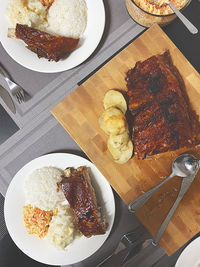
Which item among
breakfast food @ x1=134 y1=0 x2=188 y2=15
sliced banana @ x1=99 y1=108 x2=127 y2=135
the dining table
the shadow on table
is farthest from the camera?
the shadow on table

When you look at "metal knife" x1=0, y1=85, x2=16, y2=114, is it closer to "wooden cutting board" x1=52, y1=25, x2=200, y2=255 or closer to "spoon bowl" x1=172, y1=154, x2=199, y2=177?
"wooden cutting board" x1=52, y1=25, x2=200, y2=255

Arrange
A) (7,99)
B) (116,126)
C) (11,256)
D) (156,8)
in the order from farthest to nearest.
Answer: (11,256) → (7,99) → (156,8) → (116,126)

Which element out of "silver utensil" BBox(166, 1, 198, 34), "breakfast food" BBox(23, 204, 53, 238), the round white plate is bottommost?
the round white plate

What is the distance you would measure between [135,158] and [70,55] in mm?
492

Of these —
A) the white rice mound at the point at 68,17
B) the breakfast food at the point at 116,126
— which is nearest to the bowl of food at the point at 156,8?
the white rice mound at the point at 68,17

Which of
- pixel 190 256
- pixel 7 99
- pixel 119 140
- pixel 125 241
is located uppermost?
pixel 7 99

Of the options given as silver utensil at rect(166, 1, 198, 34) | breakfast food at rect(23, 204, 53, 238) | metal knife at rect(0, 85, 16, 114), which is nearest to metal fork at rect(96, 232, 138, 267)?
breakfast food at rect(23, 204, 53, 238)

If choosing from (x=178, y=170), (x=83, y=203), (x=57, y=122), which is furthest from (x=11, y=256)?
(x=178, y=170)

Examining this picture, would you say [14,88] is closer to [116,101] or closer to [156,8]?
[116,101]

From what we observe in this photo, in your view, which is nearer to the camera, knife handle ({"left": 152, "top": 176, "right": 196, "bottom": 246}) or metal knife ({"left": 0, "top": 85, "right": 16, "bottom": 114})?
knife handle ({"left": 152, "top": 176, "right": 196, "bottom": 246})

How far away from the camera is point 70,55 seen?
4.40 feet

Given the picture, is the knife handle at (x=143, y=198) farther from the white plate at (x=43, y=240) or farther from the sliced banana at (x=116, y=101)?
the sliced banana at (x=116, y=101)

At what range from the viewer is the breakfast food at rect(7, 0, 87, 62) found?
4.28 ft

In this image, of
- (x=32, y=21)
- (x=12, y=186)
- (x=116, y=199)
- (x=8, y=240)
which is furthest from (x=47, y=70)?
(x=8, y=240)
